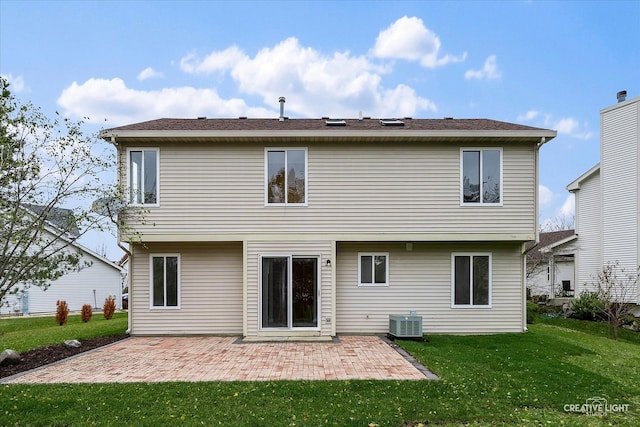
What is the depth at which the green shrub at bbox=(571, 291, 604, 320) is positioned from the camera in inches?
599

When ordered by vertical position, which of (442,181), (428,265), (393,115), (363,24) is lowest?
(428,265)

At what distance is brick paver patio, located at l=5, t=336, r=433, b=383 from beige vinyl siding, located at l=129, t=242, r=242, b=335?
33.3 inches

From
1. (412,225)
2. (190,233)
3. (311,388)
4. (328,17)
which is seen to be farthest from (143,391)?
(328,17)

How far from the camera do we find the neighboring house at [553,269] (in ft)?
66.0

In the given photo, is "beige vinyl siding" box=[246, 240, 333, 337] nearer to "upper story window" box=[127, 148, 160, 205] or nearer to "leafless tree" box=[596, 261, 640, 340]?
"upper story window" box=[127, 148, 160, 205]

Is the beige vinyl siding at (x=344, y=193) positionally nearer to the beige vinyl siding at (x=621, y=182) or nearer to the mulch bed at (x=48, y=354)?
the mulch bed at (x=48, y=354)

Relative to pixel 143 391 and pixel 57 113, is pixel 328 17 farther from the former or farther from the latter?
pixel 143 391

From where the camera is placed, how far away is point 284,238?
10.2 m

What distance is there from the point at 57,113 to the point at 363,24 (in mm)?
12221

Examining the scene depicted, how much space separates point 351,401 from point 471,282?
21.3 ft

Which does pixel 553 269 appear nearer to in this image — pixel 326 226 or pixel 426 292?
pixel 426 292

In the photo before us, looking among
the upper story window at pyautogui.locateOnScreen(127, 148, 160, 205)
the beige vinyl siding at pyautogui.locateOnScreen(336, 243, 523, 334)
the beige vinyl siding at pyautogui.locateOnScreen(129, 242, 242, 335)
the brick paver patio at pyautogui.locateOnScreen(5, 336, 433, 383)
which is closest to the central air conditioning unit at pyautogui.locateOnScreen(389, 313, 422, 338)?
the brick paver patio at pyautogui.locateOnScreen(5, 336, 433, 383)

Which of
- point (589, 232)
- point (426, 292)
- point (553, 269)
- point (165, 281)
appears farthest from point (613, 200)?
point (165, 281)

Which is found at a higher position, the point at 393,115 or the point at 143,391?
the point at 393,115
